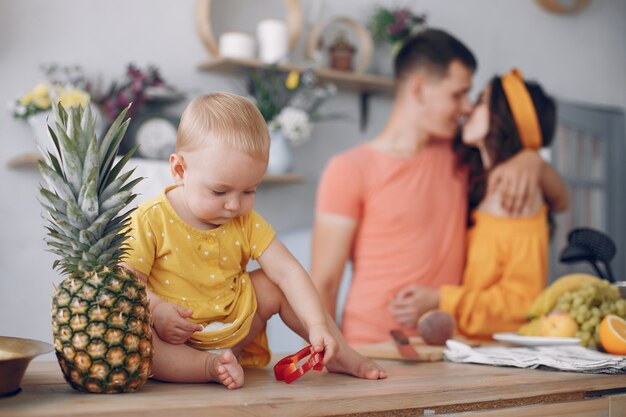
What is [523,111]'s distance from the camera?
2271 mm

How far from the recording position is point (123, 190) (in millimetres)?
982

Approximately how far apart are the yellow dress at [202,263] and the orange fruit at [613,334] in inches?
32.4

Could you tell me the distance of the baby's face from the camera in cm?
111

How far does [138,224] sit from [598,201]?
12.8ft

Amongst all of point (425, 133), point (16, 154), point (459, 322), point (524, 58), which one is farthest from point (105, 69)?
point (524, 58)

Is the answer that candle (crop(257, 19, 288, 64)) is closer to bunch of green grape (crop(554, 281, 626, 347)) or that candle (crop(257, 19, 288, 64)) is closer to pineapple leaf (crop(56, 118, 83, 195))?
bunch of green grape (crop(554, 281, 626, 347))

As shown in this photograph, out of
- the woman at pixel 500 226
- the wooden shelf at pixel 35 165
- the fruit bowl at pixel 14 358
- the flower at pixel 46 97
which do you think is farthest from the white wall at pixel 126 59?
the fruit bowl at pixel 14 358

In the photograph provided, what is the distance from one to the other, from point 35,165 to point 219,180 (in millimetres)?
1849

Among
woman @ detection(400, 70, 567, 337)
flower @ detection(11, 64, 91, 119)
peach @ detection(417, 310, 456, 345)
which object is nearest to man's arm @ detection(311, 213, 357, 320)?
woman @ detection(400, 70, 567, 337)

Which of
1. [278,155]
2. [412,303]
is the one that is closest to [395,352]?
[412,303]

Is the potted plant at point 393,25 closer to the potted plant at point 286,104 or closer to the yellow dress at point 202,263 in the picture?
the potted plant at point 286,104

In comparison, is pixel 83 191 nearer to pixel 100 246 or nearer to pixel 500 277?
pixel 100 246

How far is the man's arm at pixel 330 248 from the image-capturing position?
2.37m

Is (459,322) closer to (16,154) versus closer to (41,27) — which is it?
(16,154)
